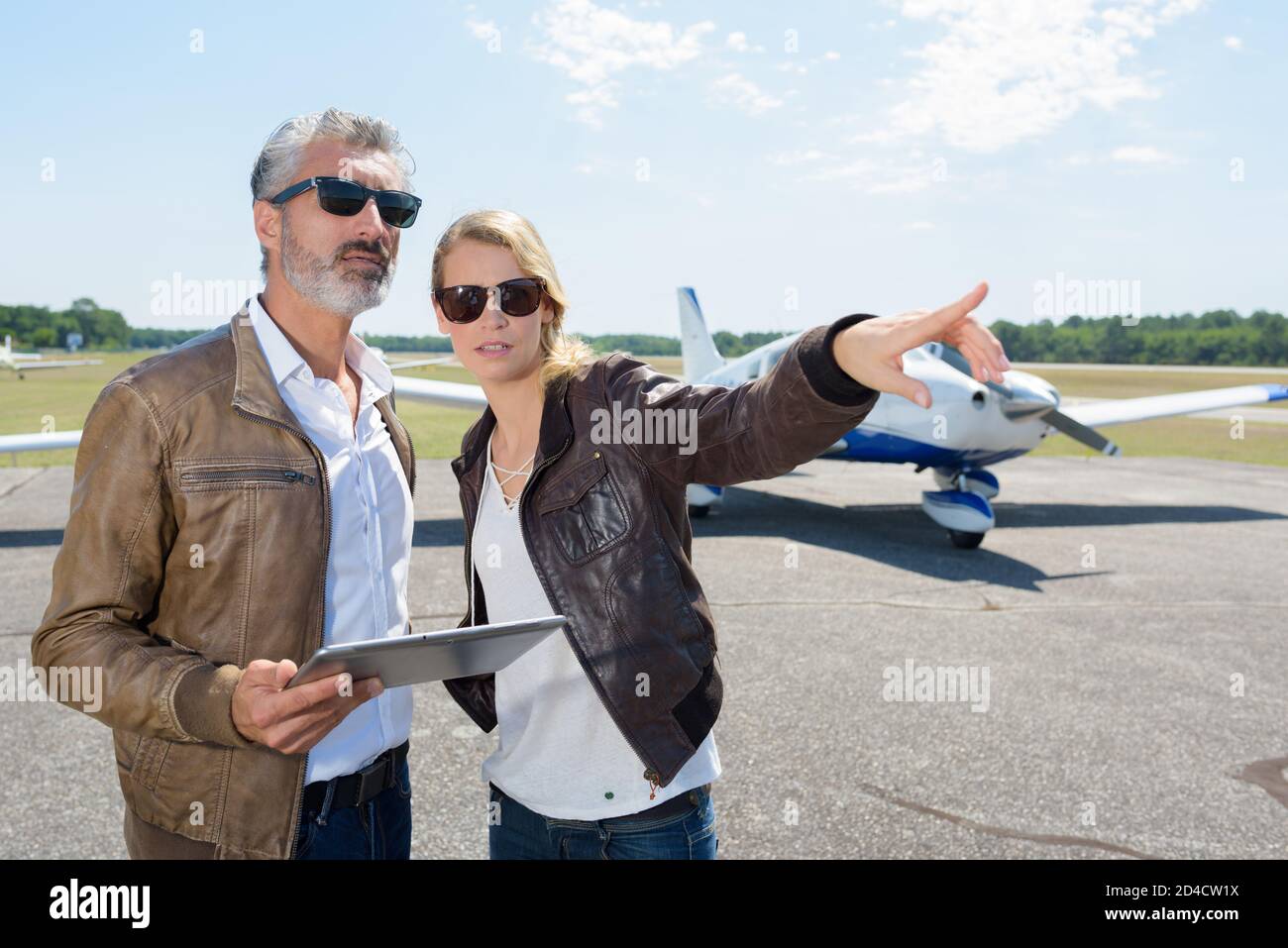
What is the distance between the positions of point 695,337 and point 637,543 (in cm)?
1763

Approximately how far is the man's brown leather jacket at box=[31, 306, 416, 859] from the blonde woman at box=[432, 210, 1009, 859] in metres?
0.45

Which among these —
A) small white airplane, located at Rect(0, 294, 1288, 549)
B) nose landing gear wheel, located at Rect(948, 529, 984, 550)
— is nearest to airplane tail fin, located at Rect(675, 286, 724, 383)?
small white airplane, located at Rect(0, 294, 1288, 549)

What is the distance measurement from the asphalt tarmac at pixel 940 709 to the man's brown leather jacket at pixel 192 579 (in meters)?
2.10

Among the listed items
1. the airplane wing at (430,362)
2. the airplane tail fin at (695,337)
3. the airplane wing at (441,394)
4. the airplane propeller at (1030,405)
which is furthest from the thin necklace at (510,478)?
the airplane tail fin at (695,337)

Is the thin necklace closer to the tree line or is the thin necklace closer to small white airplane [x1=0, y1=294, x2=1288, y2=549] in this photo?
small white airplane [x1=0, y1=294, x2=1288, y2=549]

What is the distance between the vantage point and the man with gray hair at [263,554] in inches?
63.3

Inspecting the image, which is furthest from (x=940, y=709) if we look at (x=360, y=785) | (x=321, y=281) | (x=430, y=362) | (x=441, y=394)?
(x=441, y=394)

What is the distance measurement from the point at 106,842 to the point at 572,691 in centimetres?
301

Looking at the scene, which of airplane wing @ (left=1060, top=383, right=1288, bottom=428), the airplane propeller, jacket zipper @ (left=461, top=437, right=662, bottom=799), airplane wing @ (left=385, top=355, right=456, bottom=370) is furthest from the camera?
airplane wing @ (left=1060, top=383, right=1288, bottom=428)

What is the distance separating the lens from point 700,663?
193 cm

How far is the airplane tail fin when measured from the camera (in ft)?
62.4

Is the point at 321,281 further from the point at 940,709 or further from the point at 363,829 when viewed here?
the point at 940,709

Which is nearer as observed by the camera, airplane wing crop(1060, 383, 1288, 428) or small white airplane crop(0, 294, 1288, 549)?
small white airplane crop(0, 294, 1288, 549)
